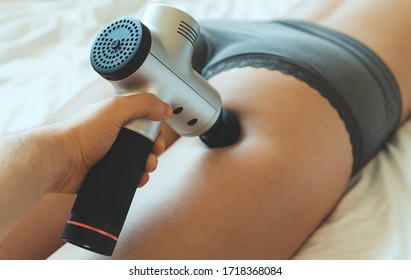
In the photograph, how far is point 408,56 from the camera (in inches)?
34.5

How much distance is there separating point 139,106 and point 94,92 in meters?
0.31

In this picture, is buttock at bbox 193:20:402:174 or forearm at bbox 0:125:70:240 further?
buttock at bbox 193:20:402:174

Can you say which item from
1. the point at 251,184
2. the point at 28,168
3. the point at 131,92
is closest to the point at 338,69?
the point at 251,184

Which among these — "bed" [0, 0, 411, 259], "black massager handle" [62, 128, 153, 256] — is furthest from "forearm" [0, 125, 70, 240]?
"bed" [0, 0, 411, 259]

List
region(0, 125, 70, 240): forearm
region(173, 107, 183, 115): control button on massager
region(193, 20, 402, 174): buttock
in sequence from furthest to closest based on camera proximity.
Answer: region(193, 20, 402, 174): buttock
region(173, 107, 183, 115): control button on massager
region(0, 125, 70, 240): forearm

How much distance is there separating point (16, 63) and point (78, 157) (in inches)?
25.9

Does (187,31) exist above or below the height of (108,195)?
above

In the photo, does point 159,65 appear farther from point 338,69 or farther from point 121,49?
point 338,69

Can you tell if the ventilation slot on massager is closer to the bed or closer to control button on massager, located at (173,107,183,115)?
control button on massager, located at (173,107,183,115)

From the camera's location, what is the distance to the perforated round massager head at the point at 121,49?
550mm

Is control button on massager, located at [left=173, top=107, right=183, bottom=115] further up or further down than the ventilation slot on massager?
further down

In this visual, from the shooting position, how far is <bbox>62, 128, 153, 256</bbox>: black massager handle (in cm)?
54

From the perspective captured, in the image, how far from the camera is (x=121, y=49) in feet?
1.83
